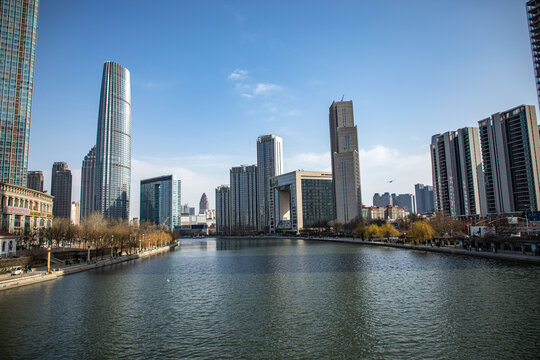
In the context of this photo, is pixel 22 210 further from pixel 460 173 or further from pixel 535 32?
pixel 460 173

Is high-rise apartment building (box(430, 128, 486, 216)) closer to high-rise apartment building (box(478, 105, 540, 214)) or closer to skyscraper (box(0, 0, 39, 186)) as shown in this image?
high-rise apartment building (box(478, 105, 540, 214))

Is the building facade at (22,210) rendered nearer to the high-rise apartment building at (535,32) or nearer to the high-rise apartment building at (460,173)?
the high-rise apartment building at (535,32)

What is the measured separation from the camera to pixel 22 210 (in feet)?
247

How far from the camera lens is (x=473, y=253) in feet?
180

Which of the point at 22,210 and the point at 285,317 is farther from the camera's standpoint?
the point at 22,210

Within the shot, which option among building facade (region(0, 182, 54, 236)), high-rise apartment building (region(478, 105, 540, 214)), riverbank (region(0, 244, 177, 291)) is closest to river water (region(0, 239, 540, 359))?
riverbank (region(0, 244, 177, 291))

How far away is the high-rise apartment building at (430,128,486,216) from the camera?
157125mm

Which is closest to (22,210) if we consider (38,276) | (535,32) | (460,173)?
(38,276)

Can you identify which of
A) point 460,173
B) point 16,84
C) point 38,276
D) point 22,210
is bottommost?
point 38,276

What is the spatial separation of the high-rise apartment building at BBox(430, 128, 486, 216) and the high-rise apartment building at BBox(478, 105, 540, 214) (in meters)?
10.6

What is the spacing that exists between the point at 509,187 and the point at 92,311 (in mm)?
148468

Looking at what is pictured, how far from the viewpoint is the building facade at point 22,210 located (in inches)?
2741

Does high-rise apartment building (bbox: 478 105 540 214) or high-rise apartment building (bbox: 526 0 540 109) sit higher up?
high-rise apartment building (bbox: 526 0 540 109)

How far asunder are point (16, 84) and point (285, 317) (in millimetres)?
133017
